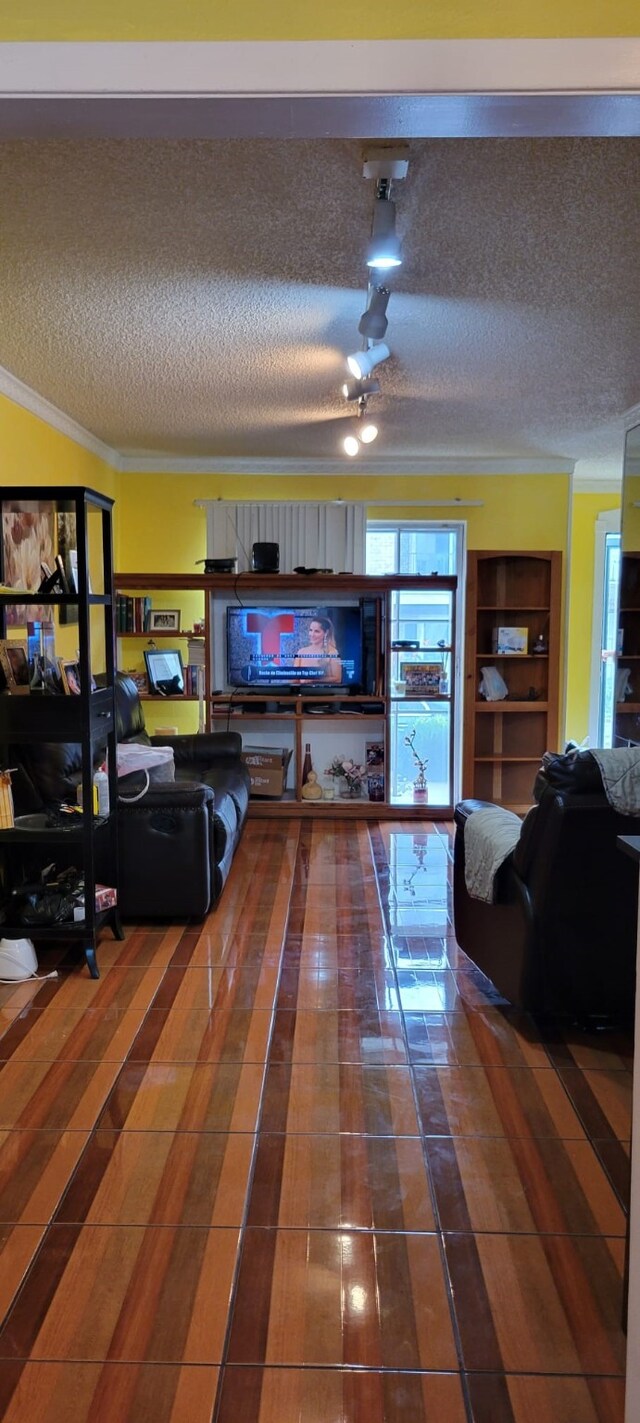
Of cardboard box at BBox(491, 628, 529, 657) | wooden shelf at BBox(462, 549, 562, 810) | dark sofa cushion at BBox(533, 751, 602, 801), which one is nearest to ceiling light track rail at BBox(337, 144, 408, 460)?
dark sofa cushion at BBox(533, 751, 602, 801)

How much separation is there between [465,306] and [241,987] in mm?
2642

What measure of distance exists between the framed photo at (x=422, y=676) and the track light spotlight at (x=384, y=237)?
4.28 meters

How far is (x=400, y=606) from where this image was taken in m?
6.74

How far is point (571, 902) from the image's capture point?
2.83 m

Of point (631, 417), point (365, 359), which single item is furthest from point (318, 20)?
point (631, 417)

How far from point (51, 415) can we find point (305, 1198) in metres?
4.23

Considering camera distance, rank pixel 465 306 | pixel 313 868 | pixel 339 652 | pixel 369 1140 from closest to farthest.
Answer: pixel 369 1140 → pixel 465 306 → pixel 313 868 → pixel 339 652

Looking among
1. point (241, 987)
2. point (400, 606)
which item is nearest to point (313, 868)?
point (241, 987)

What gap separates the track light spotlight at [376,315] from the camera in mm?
2984

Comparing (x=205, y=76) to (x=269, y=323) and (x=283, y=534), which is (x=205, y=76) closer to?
(x=269, y=323)

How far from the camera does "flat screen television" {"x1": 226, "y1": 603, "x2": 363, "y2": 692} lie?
21.8 ft

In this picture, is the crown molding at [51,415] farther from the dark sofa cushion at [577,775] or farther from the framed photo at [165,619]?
the dark sofa cushion at [577,775]

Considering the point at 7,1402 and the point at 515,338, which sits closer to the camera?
the point at 7,1402

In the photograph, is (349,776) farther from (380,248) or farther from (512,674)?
(380,248)
